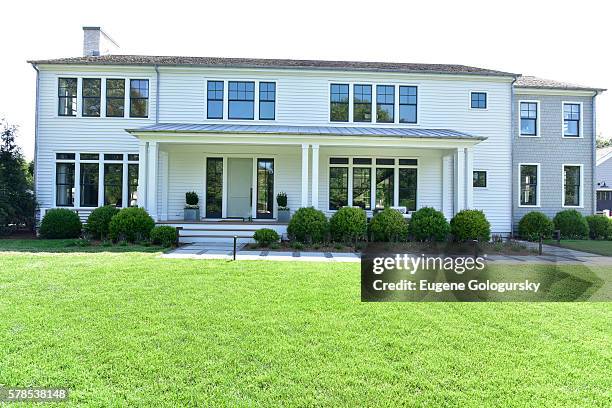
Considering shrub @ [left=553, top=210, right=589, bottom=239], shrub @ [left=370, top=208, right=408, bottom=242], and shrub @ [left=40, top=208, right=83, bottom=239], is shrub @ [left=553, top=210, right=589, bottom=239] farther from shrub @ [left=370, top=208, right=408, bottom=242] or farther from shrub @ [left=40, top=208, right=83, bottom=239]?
shrub @ [left=40, top=208, right=83, bottom=239]

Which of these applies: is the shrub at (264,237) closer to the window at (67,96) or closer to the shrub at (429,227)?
the shrub at (429,227)

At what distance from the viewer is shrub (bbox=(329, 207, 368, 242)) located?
11688 millimetres

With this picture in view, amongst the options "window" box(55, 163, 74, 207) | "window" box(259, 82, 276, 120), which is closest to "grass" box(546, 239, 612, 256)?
"window" box(259, 82, 276, 120)

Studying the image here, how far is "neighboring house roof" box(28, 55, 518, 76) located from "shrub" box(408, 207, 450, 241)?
670cm

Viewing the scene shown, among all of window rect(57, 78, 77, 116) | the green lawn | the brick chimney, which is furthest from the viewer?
the brick chimney

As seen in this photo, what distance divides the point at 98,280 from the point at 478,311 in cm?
617

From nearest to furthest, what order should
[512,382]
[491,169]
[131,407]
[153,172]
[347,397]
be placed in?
1. [131,407]
2. [347,397]
3. [512,382]
4. [153,172]
5. [491,169]

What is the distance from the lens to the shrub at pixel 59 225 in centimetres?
1252

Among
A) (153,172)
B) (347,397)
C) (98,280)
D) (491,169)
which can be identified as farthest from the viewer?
(491,169)

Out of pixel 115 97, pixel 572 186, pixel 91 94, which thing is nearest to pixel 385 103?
pixel 572 186

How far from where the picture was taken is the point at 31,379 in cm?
291

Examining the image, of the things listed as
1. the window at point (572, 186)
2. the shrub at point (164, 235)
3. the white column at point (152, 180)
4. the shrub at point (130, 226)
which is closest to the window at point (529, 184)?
the window at point (572, 186)

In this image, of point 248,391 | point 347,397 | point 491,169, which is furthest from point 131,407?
point 491,169

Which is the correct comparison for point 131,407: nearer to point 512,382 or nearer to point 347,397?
point 347,397
